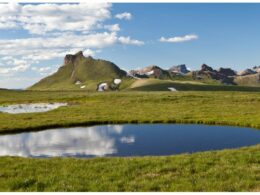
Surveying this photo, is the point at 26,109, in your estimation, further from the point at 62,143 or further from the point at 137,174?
the point at 137,174

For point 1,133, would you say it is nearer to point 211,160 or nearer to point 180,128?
point 180,128

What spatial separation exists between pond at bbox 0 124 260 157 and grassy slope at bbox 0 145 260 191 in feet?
26.9

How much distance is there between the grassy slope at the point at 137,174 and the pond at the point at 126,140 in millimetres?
8192

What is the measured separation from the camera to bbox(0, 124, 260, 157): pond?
35031mm

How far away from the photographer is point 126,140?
4131cm

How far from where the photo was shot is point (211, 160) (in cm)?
2439

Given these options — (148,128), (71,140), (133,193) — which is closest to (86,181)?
(133,193)

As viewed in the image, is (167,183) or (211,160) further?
(211,160)

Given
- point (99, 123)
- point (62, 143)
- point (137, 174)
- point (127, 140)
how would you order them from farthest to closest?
point (99, 123), point (127, 140), point (62, 143), point (137, 174)

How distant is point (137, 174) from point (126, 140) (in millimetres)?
20256

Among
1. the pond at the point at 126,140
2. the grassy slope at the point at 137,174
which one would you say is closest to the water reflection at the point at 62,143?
the pond at the point at 126,140

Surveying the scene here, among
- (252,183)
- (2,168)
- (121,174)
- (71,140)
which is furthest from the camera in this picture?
(71,140)

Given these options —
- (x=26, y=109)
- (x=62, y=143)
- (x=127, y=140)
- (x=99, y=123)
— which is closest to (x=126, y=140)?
(x=127, y=140)

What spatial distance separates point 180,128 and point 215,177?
30.8 m
